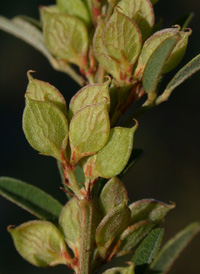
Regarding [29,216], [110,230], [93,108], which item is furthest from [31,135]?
[29,216]

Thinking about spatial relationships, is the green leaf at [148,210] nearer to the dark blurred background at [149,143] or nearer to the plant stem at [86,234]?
the plant stem at [86,234]

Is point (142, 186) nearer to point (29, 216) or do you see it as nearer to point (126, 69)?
point (29, 216)

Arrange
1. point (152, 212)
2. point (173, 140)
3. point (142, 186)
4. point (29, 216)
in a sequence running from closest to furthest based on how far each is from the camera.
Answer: point (152, 212) < point (29, 216) < point (142, 186) < point (173, 140)

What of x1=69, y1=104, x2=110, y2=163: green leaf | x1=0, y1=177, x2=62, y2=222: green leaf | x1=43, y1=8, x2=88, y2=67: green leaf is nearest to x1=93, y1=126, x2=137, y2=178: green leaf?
x1=69, y1=104, x2=110, y2=163: green leaf

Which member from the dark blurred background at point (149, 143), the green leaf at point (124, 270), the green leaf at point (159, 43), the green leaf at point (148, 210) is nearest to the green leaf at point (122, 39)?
the green leaf at point (159, 43)

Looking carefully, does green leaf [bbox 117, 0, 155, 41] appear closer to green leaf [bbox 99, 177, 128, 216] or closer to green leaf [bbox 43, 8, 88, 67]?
green leaf [bbox 43, 8, 88, 67]
